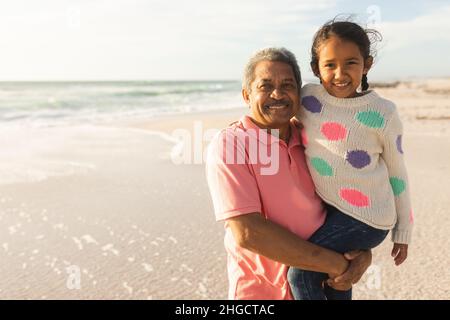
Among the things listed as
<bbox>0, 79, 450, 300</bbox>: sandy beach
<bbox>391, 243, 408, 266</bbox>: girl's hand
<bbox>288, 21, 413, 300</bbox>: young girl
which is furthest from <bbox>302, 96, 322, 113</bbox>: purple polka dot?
<bbox>0, 79, 450, 300</bbox>: sandy beach

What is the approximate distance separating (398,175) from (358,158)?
235 millimetres

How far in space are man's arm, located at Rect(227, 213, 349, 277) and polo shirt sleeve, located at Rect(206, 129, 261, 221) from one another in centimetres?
4

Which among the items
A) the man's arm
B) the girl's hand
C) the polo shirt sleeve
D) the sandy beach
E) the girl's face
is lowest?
the sandy beach

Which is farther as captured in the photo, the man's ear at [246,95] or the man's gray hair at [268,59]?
the man's ear at [246,95]

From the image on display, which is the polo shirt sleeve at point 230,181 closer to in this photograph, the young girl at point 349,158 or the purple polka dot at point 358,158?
the young girl at point 349,158

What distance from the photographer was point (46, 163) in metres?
9.56

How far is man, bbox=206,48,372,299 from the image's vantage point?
1797 millimetres

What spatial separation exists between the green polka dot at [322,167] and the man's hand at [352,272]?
330 millimetres

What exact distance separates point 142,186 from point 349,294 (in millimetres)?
5878

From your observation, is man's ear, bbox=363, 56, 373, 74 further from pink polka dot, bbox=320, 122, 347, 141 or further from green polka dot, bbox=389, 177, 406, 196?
green polka dot, bbox=389, 177, 406, 196

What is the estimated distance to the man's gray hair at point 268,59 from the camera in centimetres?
191

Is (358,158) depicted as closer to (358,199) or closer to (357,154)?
(357,154)

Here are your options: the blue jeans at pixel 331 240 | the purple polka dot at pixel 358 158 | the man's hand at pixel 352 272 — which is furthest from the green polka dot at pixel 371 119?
the man's hand at pixel 352 272

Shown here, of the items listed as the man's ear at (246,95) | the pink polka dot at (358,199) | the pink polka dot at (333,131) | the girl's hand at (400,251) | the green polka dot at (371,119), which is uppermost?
the man's ear at (246,95)
